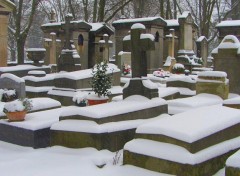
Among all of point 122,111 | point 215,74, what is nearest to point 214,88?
point 215,74

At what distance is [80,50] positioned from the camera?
23719 millimetres

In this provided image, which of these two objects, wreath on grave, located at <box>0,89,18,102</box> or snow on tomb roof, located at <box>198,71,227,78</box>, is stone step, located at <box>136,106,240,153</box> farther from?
wreath on grave, located at <box>0,89,18,102</box>

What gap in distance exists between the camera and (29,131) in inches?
277

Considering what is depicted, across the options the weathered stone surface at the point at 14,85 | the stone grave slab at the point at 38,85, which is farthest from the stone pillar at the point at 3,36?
the weathered stone surface at the point at 14,85

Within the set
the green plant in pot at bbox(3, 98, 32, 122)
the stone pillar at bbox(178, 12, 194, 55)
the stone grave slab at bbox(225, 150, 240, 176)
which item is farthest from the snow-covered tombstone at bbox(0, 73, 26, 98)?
the stone pillar at bbox(178, 12, 194, 55)

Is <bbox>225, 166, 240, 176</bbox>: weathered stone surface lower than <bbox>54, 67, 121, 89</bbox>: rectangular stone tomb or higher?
lower

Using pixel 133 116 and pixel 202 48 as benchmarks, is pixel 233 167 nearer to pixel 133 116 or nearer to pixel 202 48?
pixel 133 116

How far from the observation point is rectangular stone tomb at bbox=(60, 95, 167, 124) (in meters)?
6.80

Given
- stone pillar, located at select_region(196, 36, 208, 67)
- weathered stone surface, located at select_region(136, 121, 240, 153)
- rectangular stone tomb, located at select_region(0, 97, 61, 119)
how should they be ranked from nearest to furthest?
weathered stone surface, located at select_region(136, 121, 240, 153) < rectangular stone tomb, located at select_region(0, 97, 61, 119) < stone pillar, located at select_region(196, 36, 208, 67)

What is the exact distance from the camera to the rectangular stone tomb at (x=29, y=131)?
23.1ft

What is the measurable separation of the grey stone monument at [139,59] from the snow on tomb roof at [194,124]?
174 centimetres

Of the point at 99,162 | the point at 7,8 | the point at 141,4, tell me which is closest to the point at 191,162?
the point at 99,162

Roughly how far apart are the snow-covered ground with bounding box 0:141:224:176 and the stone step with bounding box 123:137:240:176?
0.41 ft

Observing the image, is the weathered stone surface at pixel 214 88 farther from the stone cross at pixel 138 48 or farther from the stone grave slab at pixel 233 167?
the stone grave slab at pixel 233 167
